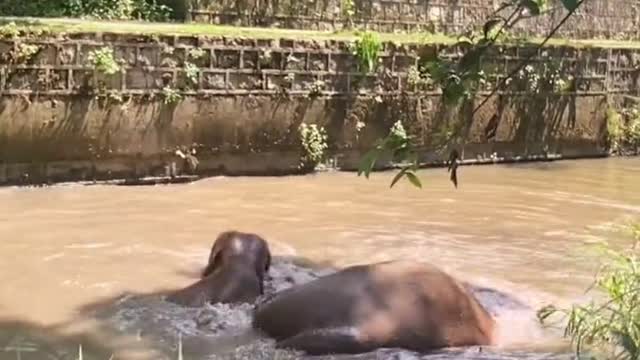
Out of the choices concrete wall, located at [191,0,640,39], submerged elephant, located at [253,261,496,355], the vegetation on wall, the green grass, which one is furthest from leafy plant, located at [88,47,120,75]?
submerged elephant, located at [253,261,496,355]

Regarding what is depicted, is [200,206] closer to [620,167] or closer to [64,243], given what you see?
[64,243]

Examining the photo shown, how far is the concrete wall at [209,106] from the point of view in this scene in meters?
10.3

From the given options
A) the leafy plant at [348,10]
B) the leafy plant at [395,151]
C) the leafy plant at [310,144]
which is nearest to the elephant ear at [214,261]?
the leafy plant at [395,151]

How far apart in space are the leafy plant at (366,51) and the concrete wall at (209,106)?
113 millimetres

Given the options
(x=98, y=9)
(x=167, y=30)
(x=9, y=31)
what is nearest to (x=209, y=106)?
(x=167, y=30)

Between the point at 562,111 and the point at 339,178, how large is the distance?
175 inches

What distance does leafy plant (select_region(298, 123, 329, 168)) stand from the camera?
12.2m

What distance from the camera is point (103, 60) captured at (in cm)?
1053

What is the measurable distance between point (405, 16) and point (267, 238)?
8073mm

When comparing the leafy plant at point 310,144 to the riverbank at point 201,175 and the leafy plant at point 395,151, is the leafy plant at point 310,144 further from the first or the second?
the leafy plant at point 395,151

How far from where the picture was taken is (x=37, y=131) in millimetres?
10312

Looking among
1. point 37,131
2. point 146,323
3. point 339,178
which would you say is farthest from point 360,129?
point 146,323

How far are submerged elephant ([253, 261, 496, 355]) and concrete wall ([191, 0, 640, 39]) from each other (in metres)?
8.42

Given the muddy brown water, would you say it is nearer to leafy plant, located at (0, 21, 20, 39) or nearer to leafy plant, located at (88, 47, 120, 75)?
leafy plant, located at (88, 47, 120, 75)
